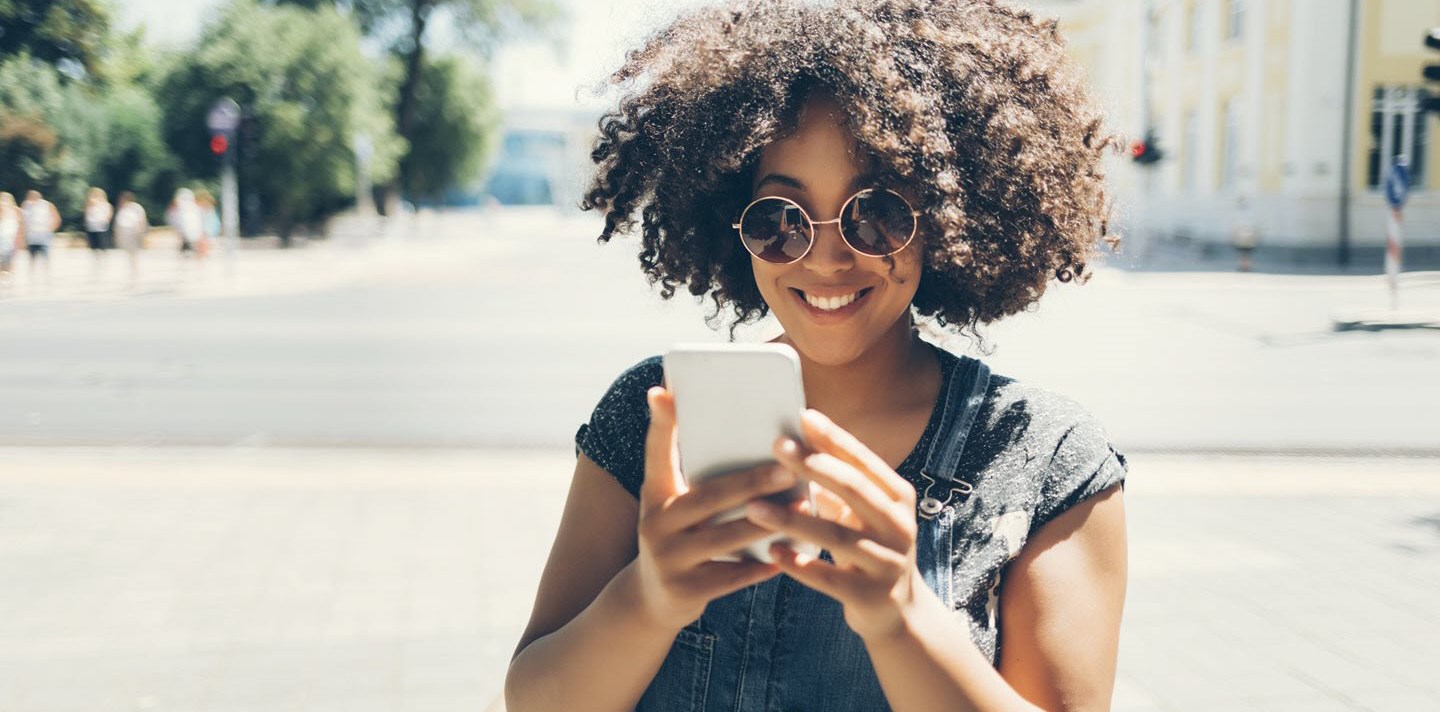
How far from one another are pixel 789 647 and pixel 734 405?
1.52ft

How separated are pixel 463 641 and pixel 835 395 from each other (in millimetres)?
3194

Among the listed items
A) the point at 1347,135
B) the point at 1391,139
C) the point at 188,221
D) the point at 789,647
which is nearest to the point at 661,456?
the point at 789,647

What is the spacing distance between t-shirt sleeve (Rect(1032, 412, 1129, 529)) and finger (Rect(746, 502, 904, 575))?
1.40 ft

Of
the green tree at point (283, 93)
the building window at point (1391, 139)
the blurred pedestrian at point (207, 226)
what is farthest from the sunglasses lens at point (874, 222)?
the green tree at point (283, 93)

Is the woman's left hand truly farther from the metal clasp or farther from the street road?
the street road

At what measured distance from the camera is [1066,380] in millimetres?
11258

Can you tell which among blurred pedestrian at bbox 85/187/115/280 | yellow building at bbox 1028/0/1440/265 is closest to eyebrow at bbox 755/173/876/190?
yellow building at bbox 1028/0/1440/265

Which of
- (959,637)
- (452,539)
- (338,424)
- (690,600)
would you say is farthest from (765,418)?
(338,424)

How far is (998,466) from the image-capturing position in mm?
1482

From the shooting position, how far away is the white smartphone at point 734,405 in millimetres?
1076

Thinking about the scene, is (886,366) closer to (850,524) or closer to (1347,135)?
(850,524)

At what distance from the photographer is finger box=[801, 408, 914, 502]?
1065mm

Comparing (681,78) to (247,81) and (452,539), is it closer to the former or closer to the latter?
(452,539)

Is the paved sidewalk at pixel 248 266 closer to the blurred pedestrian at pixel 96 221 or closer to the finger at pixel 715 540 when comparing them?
the blurred pedestrian at pixel 96 221
